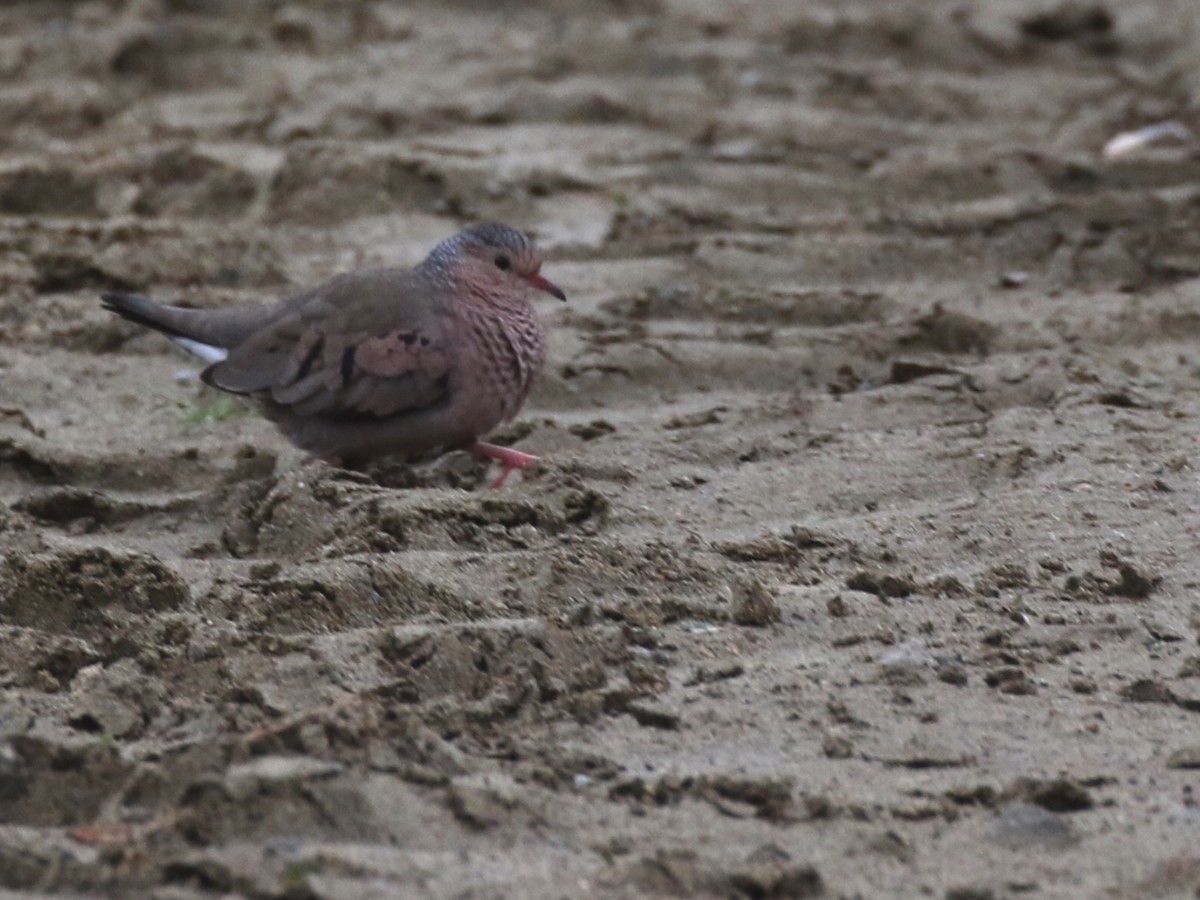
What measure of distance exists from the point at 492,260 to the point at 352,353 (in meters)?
0.50

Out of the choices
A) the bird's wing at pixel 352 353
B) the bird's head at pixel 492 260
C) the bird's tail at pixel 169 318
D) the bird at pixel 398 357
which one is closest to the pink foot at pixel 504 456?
the bird at pixel 398 357

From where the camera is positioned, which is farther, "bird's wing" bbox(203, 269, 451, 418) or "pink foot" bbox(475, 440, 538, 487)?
"bird's wing" bbox(203, 269, 451, 418)

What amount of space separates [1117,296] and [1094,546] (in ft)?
7.34

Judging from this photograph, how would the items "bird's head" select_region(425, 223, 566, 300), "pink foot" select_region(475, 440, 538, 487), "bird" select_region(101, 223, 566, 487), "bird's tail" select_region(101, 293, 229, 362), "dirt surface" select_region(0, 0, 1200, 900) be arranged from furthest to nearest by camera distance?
"bird's tail" select_region(101, 293, 229, 362)
"bird's head" select_region(425, 223, 566, 300)
"bird" select_region(101, 223, 566, 487)
"pink foot" select_region(475, 440, 538, 487)
"dirt surface" select_region(0, 0, 1200, 900)

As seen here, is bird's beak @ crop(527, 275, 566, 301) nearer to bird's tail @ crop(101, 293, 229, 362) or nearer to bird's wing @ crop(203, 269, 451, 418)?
bird's wing @ crop(203, 269, 451, 418)

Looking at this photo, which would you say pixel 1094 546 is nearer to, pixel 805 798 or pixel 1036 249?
pixel 805 798

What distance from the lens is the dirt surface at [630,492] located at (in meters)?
3.11

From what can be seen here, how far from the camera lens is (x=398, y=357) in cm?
527

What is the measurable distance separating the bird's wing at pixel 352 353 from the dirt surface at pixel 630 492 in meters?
0.21

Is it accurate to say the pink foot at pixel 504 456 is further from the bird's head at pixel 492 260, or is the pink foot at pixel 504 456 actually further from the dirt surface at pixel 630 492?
the bird's head at pixel 492 260

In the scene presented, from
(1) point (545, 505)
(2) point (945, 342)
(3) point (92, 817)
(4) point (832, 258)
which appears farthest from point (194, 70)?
(3) point (92, 817)

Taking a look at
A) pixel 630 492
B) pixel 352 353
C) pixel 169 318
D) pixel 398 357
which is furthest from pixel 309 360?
pixel 630 492

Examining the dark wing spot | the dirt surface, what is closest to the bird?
the dark wing spot

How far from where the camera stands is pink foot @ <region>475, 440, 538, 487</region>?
16.8 feet
